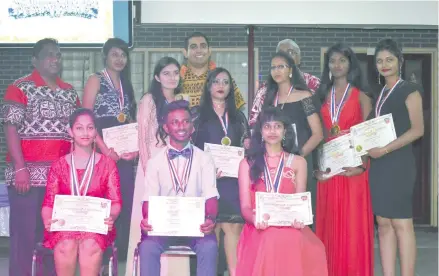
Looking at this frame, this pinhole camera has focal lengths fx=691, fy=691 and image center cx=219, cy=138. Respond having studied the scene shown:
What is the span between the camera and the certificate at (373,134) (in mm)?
4992

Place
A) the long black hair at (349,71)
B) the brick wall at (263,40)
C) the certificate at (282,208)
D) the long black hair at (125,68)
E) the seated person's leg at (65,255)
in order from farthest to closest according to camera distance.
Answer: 1. the brick wall at (263,40)
2. the long black hair at (125,68)
3. the long black hair at (349,71)
4. the seated person's leg at (65,255)
5. the certificate at (282,208)

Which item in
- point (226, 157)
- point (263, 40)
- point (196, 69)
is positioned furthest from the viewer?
point (263, 40)

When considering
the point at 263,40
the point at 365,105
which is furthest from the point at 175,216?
the point at 263,40

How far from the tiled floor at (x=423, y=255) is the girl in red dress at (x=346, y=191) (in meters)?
1.11

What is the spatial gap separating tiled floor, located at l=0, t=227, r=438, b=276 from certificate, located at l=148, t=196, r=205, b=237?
1.70 m

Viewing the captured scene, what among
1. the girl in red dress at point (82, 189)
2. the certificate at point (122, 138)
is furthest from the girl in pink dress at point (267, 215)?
the certificate at point (122, 138)

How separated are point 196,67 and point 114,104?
0.73 meters

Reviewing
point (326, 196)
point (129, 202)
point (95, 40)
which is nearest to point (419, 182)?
point (326, 196)

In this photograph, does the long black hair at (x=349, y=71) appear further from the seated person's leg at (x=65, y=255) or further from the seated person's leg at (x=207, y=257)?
the seated person's leg at (x=65, y=255)

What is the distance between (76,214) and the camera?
15.1 feet

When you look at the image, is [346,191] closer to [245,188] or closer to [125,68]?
[245,188]

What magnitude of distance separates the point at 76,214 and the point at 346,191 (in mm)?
2064

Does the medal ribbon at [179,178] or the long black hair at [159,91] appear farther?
the long black hair at [159,91]

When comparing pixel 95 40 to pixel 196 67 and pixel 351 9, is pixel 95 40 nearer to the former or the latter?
pixel 196 67
